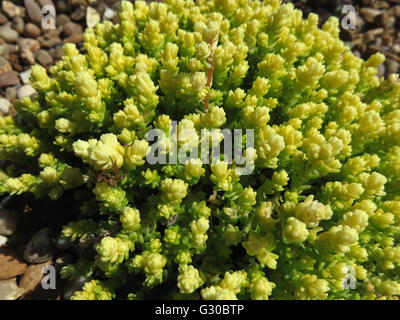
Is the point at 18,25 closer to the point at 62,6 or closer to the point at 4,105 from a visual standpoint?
the point at 62,6

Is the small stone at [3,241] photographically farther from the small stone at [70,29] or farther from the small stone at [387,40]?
the small stone at [387,40]

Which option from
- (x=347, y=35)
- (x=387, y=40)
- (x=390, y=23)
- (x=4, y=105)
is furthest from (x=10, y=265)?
(x=390, y=23)

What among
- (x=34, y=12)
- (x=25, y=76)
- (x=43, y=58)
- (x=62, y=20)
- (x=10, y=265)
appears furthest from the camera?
(x=62, y=20)

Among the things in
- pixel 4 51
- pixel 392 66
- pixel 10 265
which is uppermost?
pixel 392 66

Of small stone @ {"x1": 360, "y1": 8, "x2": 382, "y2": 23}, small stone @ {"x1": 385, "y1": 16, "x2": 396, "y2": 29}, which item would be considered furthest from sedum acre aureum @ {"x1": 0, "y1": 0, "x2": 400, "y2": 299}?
small stone @ {"x1": 385, "y1": 16, "x2": 396, "y2": 29}

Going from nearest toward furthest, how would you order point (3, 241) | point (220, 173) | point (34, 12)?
point (220, 173) < point (3, 241) < point (34, 12)

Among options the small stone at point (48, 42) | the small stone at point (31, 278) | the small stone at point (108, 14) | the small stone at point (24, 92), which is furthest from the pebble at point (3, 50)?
the small stone at point (31, 278)
